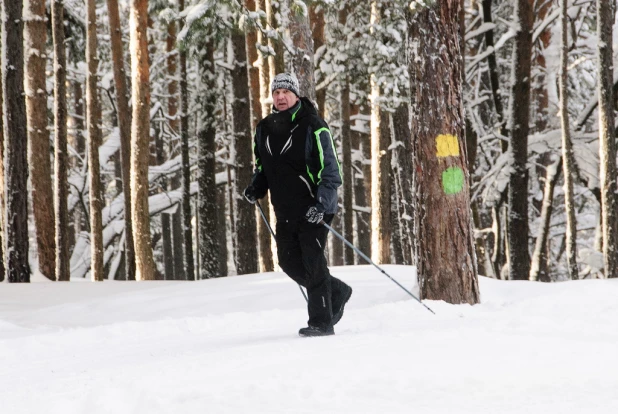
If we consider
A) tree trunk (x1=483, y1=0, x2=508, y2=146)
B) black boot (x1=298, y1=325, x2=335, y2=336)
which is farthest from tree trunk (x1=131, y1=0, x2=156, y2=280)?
black boot (x1=298, y1=325, x2=335, y2=336)

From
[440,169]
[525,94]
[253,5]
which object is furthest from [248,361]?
[253,5]

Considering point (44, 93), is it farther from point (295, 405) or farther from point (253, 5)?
point (295, 405)

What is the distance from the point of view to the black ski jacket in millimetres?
5402

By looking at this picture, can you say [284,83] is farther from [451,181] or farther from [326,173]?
[451,181]

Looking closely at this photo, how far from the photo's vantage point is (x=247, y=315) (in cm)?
713

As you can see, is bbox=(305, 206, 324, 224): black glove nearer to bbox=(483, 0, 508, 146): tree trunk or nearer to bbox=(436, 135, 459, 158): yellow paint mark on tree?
bbox=(436, 135, 459, 158): yellow paint mark on tree

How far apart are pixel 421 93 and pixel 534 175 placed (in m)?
12.9

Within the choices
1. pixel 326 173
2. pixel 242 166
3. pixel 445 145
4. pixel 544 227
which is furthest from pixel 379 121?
pixel 326 173

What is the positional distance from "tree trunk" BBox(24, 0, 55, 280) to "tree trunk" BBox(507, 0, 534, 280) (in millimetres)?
8569

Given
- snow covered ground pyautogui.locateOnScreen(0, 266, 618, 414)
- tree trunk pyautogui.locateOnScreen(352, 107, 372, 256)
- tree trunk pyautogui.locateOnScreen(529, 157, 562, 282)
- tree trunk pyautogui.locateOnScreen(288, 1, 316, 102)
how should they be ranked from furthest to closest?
tree trunk pyautogui.locateOnScreen(352, 107, 372, 256) < tree trunk pyautogui.locateOnScreen(529, 157, 562, 282) < tree trunk pyautogui.locateOnScreen(288, 1, 316, 102) < snow covered ground pyautogui.locateOnScreen(0, 266, 618, 414)

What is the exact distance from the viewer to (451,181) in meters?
6.88

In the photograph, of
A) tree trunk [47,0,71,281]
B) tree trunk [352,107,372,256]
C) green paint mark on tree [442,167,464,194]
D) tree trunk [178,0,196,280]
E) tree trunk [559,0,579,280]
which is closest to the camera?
green paint mark on tree [442,167,464,194]

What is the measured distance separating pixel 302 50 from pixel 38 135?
594 cm

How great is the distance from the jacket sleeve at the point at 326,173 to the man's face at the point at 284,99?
1.00ft
